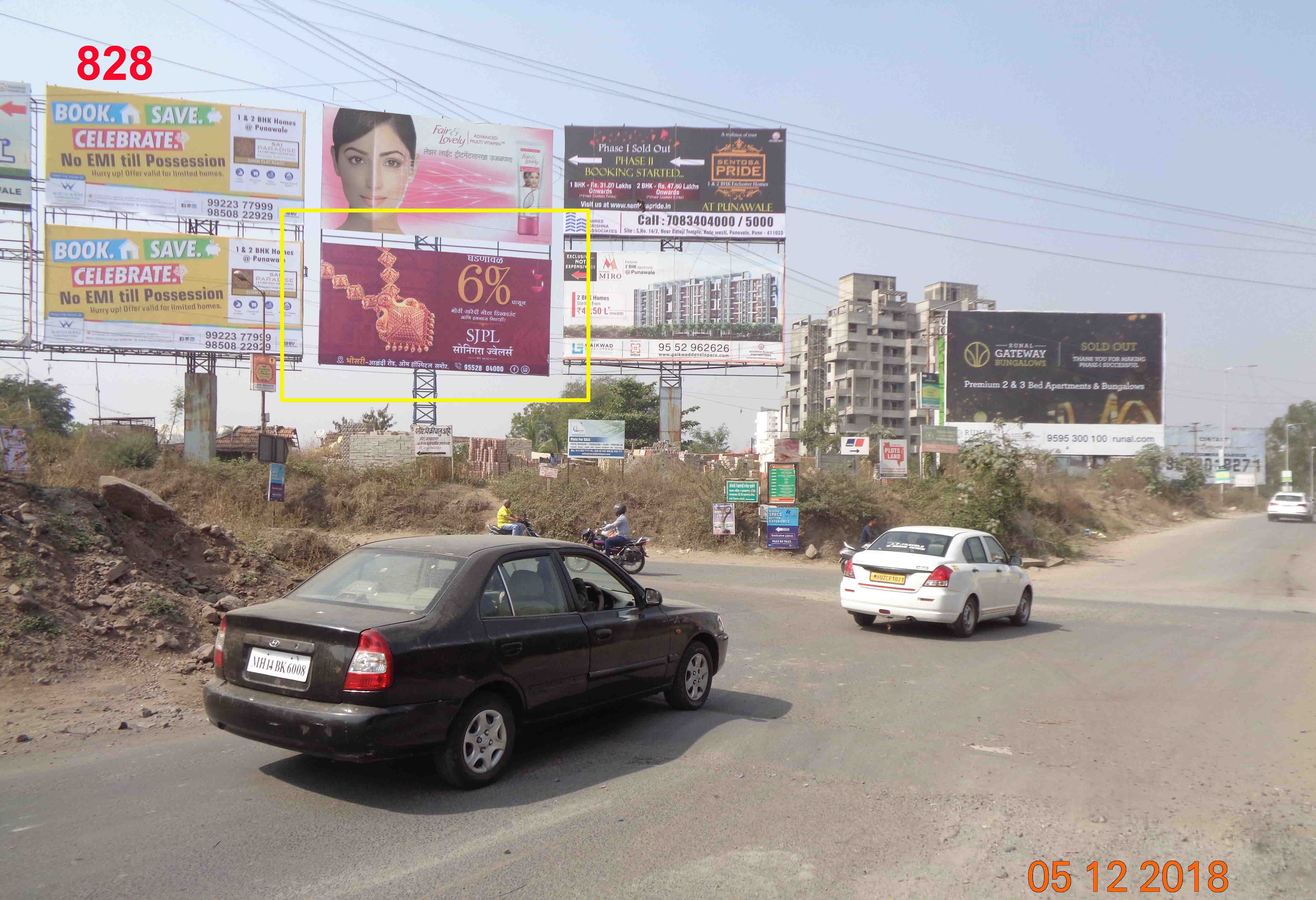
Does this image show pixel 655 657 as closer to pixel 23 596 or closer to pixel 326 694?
pixel 326 694

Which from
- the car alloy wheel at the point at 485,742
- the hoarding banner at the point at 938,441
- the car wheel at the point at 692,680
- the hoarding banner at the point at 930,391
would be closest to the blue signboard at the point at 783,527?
the hoarding banner at the point at 938,441

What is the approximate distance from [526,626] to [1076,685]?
19.8 feet

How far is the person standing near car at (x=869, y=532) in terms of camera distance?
23797 mm

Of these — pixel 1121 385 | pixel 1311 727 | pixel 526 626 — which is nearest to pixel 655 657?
pixel 526 626

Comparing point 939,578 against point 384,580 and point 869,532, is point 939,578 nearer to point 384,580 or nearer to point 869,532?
point 384,580

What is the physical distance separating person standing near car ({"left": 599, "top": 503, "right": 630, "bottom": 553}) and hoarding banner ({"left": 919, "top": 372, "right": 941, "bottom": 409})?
16.7 meters

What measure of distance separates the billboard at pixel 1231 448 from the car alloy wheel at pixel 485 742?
81.0 m

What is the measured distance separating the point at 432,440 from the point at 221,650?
85.2 ft

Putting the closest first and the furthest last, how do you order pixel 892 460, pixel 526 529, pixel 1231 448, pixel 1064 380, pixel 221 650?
pixel 221 650 → pixel 526 529 → pixel 892 460 → pixel 1064 380 → pixel 1231 448

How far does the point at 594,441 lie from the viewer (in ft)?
Answer: 96.9

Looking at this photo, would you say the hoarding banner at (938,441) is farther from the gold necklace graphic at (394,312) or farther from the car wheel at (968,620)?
the gold necklace graphic at (394,312)

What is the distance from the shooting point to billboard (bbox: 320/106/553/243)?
36.0 m

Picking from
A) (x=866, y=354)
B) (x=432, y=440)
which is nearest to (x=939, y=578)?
(x=432, y=440)

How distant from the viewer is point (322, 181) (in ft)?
118
